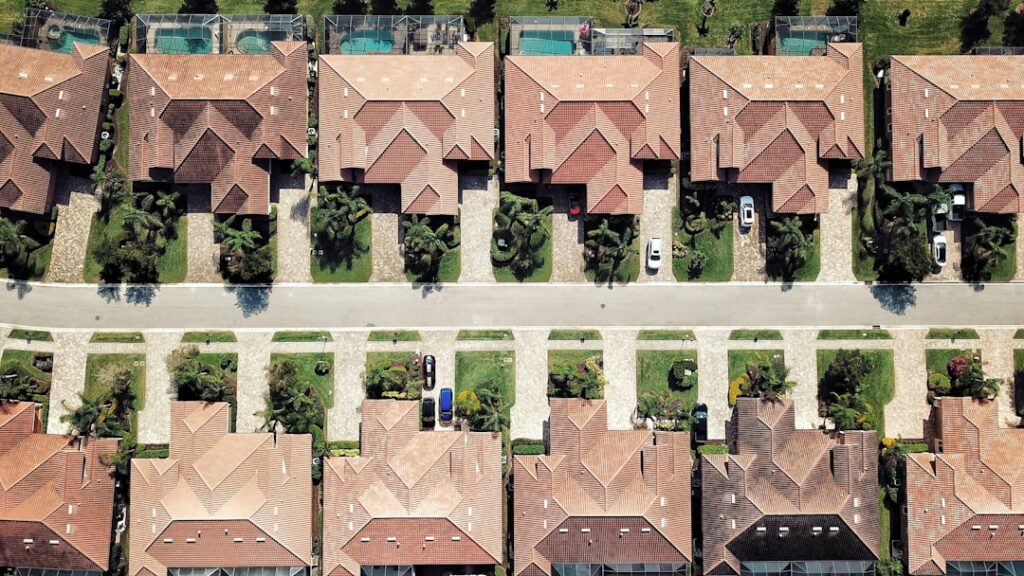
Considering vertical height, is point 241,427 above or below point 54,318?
below

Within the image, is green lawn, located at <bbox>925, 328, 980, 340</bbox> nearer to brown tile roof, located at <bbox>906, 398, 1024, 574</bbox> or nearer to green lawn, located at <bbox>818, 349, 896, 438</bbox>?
green lawn, located at <bbox>818, 349, 896, 438</bbox>

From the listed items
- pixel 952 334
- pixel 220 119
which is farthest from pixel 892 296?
pixel 220 119

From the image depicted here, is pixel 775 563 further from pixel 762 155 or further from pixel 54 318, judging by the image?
pixel 54 318

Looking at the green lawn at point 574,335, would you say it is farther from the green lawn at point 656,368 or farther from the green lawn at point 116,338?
the green lawn at point 116,338

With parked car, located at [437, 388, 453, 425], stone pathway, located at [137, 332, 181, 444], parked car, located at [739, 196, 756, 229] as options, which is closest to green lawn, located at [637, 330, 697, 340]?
parked car, located at [739, 196, 756, 229]

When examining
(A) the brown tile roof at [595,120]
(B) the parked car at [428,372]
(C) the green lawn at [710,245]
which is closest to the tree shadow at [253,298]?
(B) the parked car at [428,372]

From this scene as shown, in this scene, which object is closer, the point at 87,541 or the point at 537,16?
the point at 87,541

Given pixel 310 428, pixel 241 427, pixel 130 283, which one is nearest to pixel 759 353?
pixel 310 428
